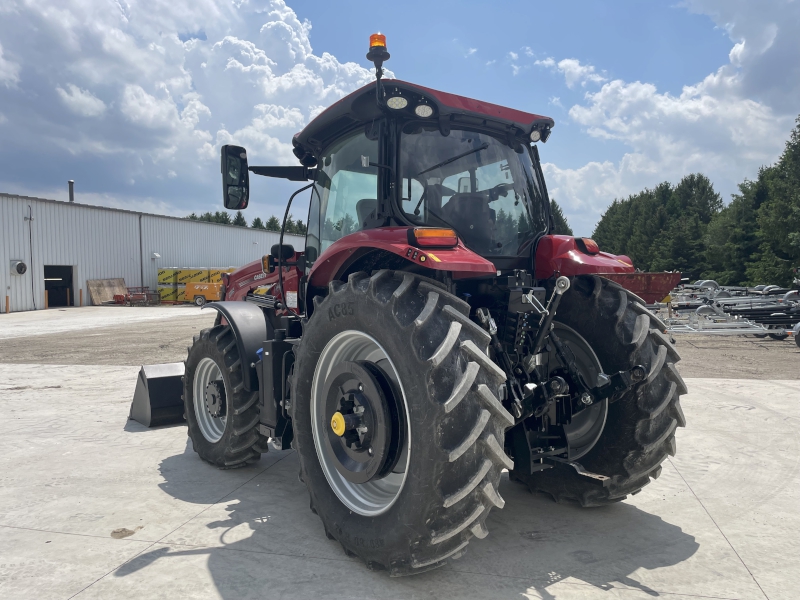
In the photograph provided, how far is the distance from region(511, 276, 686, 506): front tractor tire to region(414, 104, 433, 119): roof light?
1420mm

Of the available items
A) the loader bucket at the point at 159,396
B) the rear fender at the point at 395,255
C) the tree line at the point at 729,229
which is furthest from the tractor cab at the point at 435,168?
the tree line at the point at 729,229

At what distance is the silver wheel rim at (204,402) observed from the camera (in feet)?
16.4

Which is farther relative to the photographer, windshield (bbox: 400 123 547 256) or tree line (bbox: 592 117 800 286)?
tree line (bbox: 592 117 800 286)

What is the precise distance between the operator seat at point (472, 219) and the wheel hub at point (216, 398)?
248cm

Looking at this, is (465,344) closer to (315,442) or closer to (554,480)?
(315,442)

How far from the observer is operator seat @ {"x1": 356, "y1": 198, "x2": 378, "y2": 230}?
11.8 ft

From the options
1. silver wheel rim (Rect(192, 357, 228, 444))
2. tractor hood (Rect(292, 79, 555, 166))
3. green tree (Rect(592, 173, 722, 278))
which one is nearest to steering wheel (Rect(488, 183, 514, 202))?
tractor hood (Rect(292, 79, 555, 166))

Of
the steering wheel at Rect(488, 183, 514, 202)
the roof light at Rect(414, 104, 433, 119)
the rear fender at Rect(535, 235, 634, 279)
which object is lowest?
the rear fender at Rect(535, 235, 634, 279)

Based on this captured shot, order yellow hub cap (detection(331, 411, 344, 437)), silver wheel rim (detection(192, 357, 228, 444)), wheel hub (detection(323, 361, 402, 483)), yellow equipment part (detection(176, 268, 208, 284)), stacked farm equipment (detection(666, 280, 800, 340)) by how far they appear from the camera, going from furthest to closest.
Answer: yellow equipment part (detection(176, 268, 208, 284)) < stacked farm equipment (detection(666, 280, 800, 340)) < silver wheel rim (detection(192, 357, 228, 444)) < yellow hub cap (detection(331, 411, 344, 437)) < wheel hub (detection(323, 361, 402, 483))

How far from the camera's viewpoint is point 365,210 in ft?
12.1

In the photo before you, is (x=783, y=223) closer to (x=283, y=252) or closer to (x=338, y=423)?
(x=283, y=252)

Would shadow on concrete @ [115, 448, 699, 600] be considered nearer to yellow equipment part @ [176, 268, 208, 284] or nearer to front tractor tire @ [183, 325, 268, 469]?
front tractor tire @ [183, 325, 268, 469]

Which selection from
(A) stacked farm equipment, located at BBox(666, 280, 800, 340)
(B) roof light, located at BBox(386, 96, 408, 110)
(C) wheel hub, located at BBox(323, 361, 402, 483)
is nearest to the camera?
(C) wheel hub, located at BBox(323, 361, 402, 483)

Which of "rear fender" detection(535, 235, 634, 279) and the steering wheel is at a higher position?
the steering wheel
